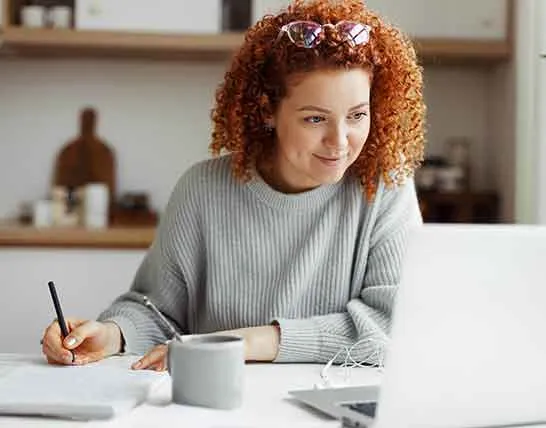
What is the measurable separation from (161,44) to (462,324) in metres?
2.41

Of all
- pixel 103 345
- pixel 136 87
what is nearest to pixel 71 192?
pixel 136 87

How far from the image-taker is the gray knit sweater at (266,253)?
5.73 ft

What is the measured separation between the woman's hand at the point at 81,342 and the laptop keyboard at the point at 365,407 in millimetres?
473

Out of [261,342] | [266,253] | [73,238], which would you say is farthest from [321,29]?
[73,238]

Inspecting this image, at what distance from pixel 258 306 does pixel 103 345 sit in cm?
30

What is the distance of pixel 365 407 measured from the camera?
1.19m

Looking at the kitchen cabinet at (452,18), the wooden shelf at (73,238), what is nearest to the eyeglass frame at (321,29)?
the wooden shelf at (73,238)

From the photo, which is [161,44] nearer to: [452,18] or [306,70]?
[452,18]

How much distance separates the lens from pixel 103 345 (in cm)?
159

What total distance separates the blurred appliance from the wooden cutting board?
42cm

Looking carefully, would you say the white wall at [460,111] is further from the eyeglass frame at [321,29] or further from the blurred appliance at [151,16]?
the eyeglass frame at [321,29]

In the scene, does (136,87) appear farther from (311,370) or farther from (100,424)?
(100,424)

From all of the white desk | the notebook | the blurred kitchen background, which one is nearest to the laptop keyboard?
the white desk

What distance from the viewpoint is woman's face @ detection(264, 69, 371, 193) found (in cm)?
163
